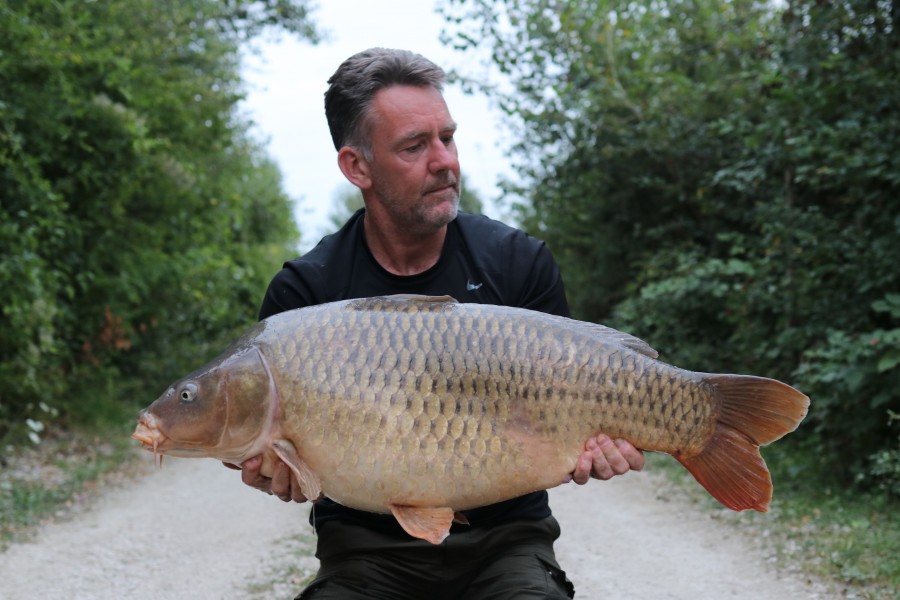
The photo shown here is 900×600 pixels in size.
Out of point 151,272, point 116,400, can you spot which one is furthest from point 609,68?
point 116,400

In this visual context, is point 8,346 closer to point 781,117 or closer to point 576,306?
point 781,117

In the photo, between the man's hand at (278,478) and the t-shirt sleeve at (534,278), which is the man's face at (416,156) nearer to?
the t-shirt sleeve at (534,278)

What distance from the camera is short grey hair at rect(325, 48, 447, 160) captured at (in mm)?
2877

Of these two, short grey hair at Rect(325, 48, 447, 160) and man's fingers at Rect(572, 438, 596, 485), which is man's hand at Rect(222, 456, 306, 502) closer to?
man's fingers at Rect(572, 438, 596, 485)

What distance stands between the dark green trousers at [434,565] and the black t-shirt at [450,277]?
8 centimetres

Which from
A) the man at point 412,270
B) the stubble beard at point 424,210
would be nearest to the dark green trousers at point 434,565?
the man at point 412,270

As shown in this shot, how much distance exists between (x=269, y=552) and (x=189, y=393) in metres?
4.20

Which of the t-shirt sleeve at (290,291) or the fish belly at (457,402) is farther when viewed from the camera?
the t-shirt sleeve at (290,291)

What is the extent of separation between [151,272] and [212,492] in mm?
3862

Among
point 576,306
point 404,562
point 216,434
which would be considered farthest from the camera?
point 576,306

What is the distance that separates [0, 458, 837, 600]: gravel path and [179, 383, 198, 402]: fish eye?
326cm

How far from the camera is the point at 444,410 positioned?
240 cm

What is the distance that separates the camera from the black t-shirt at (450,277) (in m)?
2.92

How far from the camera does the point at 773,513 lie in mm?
6727
